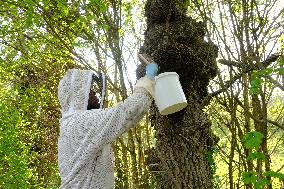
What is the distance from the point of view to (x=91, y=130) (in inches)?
96.4

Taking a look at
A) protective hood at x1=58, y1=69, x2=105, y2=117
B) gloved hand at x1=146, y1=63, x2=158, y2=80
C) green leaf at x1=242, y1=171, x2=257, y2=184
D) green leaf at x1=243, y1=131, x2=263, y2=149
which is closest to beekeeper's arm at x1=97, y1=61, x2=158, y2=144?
gloved hand at x1=146, y1=63, x2=158, y2=80

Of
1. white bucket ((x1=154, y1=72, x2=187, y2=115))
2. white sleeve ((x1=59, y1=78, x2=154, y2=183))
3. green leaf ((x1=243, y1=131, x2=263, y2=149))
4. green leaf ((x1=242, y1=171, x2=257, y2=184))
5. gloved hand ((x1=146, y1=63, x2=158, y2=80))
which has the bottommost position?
green leaf ((x1=242, y1=171, x2=257, y2=184))

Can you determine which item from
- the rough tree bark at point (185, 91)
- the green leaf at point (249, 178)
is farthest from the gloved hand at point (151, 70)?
the green leaf at point (249, 178)

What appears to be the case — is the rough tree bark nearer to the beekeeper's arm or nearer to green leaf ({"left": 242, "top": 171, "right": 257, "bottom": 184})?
green leaf ({"left": 242, "top": 171, "right": 257, "bottom": 184})

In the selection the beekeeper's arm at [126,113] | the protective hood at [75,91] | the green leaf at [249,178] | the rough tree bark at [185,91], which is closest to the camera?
the beekeeper's arm at [126,113]

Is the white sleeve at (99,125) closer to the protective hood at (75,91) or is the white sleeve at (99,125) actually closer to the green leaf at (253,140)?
the protective hood at (75,91)

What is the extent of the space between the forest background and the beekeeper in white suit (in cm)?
74

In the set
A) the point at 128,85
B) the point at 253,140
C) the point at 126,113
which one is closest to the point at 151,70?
the point at 126,113

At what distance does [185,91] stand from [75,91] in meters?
1.15

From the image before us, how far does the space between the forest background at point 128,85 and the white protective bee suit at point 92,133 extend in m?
0.76

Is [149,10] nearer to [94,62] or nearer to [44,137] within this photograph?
[94,62]

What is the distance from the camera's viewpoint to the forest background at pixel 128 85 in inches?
135

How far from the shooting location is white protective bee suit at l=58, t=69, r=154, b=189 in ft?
7.90

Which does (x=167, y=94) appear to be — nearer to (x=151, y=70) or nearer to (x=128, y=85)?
(x=151, y=70)
